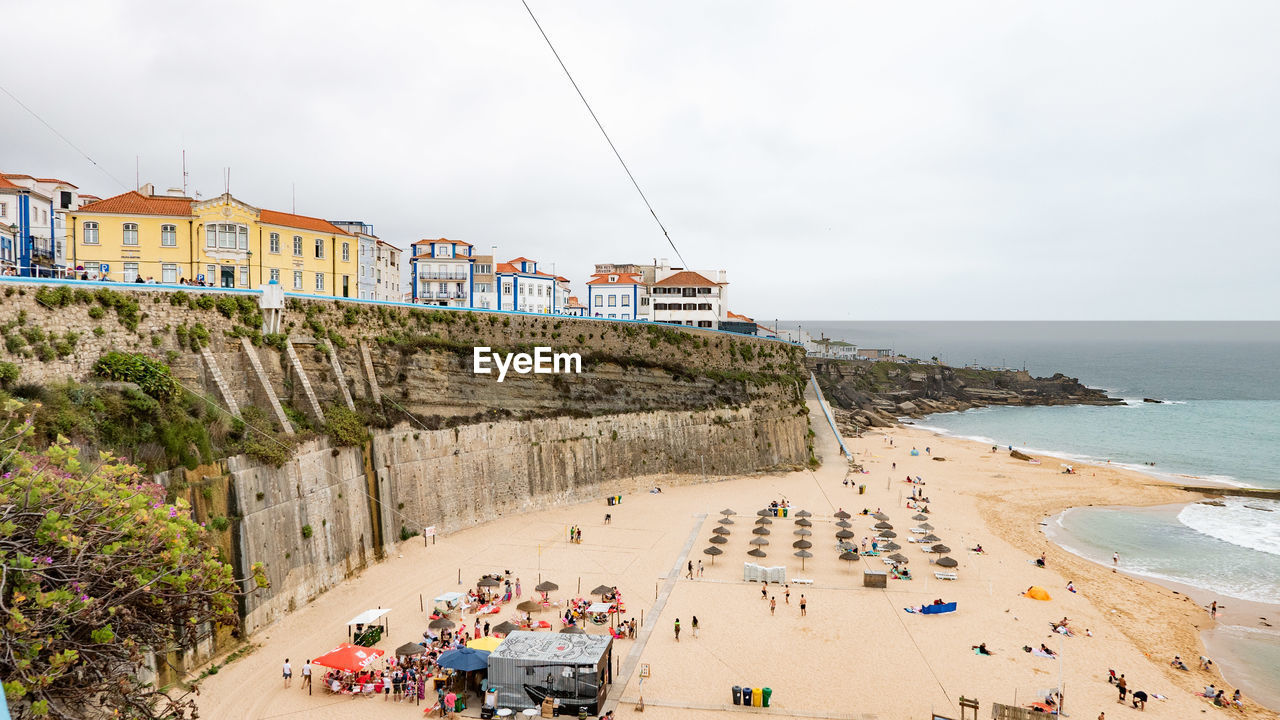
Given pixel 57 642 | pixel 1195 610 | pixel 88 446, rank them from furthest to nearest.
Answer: pixel 1195 610, pixel 88 446, pixel 57 642

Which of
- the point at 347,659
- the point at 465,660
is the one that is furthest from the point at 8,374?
the point at 465,660

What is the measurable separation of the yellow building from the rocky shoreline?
235 ft

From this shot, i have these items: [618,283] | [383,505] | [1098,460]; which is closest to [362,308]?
[383,505]

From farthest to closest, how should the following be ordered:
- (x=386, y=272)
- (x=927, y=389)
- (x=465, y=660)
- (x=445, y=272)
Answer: (x=927, y=389), (x=445, y=272), (x=386, y=272), (x=465, y=660)

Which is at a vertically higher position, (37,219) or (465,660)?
(37,219)

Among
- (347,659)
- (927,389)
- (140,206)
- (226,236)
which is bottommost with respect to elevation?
(347,659)

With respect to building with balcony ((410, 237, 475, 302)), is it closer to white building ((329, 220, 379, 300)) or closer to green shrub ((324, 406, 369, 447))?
white building ((329, 220, 379, 300))

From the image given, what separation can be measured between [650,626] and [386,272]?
39181 millimetres

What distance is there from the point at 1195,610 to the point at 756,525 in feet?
62.7

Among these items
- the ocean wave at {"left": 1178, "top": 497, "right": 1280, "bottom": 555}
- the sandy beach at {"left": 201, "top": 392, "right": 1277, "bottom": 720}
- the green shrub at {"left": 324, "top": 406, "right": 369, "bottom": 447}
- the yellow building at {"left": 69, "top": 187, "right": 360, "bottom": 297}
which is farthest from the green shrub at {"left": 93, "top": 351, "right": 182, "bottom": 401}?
the ocean wave at {"left": 1178, "top": 497, "right": 1280, "bottom": 555}

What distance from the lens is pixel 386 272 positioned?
56.6 meters

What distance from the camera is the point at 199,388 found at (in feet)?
86.8

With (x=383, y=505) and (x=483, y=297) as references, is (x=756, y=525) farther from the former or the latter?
(x=483, y=297)

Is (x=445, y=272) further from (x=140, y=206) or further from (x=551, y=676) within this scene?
(x=551, y=676)
